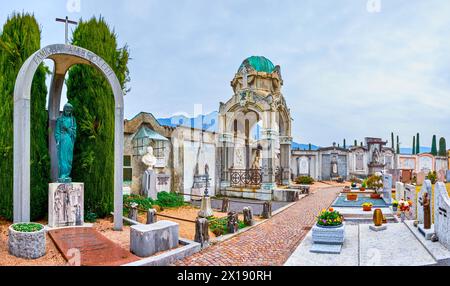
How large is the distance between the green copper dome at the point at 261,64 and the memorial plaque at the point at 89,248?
18.7m

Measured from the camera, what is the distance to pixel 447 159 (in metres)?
35.5

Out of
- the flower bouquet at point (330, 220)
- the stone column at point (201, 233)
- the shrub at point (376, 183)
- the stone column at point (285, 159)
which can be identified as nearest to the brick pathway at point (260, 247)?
the stone column at point (201, 233)

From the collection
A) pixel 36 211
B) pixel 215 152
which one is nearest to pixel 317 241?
pixel 36 211

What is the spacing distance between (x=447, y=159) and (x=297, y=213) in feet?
108

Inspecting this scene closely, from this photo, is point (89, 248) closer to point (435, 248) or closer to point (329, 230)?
point (329, 230)

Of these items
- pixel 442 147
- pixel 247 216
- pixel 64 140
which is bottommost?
pixel 247 216

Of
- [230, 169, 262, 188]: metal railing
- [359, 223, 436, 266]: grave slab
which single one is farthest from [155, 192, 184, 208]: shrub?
[359, 223, 436, 266]: grave slab

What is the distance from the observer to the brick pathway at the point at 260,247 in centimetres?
601

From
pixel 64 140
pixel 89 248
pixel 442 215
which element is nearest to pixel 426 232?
pixel 442 215

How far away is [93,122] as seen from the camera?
29.8ft

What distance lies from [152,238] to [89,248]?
1.34m

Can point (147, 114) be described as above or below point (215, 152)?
above

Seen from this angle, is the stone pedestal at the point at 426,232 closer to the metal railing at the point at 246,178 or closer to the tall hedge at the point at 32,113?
the tall hedge at the point at 32,113
